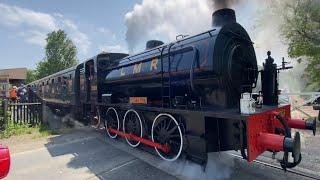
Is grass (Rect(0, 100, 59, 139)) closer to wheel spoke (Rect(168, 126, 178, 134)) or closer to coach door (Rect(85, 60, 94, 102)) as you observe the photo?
coach door (Rect(85, 60, 94, 102))

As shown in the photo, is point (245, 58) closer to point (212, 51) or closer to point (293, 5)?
point (212, 51)

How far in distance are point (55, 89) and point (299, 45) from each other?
12.7 m

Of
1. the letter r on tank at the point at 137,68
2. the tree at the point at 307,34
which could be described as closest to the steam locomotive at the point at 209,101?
the letter r on tank at the point at 137,68

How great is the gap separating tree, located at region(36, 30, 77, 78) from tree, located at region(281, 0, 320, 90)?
42923 millimetres

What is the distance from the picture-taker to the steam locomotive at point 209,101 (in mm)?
4727

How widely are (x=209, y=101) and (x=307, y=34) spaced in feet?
31.0

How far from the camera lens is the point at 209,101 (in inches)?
223

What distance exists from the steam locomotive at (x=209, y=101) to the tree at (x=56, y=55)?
1790 inches

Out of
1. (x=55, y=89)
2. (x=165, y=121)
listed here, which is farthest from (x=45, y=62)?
(x=165, y=121)

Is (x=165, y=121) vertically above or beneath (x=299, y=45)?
beneath

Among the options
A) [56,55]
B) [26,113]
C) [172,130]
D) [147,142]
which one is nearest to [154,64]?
[172,130]

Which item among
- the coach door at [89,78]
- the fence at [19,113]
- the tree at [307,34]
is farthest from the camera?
the tree at [307,34]

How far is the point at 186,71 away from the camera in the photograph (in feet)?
19.5

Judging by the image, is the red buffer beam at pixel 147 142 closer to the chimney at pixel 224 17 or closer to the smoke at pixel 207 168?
the smoke at pixel 207 168
